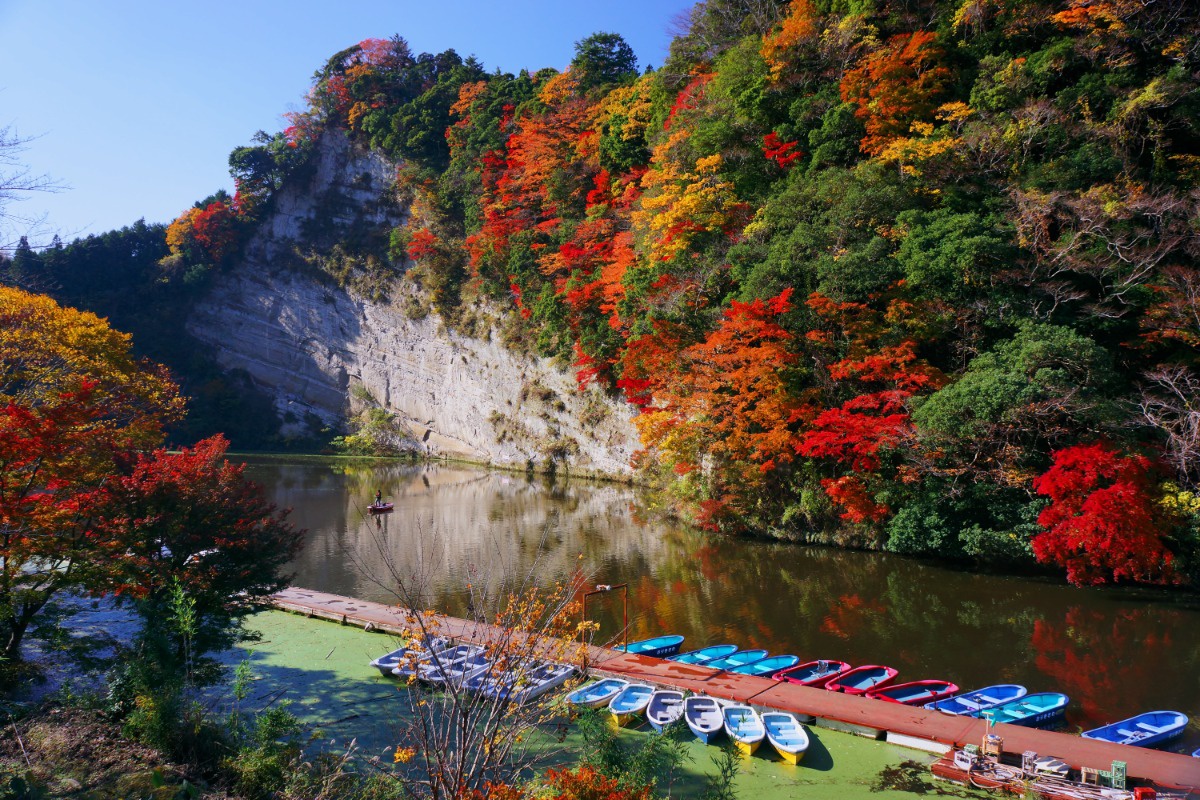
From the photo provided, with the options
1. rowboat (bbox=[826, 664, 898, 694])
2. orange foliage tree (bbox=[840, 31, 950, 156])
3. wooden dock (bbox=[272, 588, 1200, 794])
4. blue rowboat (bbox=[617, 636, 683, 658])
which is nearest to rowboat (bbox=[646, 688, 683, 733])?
wooden dock (bbox=[272, 588, 1200, 794])

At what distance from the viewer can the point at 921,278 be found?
18.4 meters

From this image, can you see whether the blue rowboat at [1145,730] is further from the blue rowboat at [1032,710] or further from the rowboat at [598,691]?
the rowboat at [598,691]

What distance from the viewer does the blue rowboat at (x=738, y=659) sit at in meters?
12.0

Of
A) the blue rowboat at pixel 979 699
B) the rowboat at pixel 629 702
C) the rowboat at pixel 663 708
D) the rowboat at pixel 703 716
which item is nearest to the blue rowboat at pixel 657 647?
the rowboat at pixel 629 702

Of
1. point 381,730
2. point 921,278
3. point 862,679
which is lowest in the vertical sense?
point 381,730

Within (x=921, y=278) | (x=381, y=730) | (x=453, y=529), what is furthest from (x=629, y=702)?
(x=453, y=529)

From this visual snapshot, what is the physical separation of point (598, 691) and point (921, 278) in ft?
43.3

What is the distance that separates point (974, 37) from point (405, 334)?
116ft

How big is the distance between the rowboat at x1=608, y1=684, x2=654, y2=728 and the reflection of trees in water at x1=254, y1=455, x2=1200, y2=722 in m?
2.53

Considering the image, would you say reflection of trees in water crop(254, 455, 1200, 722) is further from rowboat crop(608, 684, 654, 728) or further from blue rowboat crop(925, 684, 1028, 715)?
rowboat crop(608, 684, 654, 728)

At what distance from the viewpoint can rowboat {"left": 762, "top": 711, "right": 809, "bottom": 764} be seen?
886cm

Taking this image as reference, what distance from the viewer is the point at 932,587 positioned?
54.9 ft

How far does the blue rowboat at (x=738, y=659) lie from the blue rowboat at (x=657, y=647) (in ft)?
2.58

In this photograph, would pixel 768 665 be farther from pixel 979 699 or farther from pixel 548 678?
pixel 548 678
